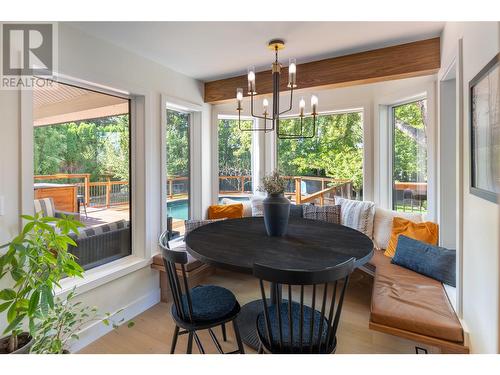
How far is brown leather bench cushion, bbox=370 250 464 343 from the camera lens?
→ 153 centimetres

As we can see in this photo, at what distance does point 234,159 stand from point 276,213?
202 cm

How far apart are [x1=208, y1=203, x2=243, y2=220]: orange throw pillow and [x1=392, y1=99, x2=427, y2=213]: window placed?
1.93 meters

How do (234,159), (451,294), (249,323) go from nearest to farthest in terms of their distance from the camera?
(451,294) < (249,323) < (234,159)

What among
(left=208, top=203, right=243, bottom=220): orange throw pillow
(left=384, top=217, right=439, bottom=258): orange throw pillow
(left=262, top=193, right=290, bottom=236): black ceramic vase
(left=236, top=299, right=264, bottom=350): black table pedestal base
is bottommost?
(left=236, top=299, right=264, bottom=350): black table pedestal base

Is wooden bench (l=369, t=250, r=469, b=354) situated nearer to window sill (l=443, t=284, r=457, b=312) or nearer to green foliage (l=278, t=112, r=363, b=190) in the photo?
window sill (l=443, t=284, r=457, b=312)

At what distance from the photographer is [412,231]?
8.27 ft

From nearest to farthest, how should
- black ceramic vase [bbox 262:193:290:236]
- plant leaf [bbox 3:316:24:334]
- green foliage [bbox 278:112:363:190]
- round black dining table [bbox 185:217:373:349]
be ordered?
plant leaf [bbox 3:316:24:334] < round black dining table [bbox 185:217:373:349] < black ceramic vase [bbox 262:193:290:236] < green foliage [bbox 278:112:363:190]

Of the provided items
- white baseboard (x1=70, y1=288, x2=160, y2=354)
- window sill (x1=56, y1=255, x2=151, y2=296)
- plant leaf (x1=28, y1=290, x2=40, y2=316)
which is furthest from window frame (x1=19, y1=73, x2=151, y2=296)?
plant leaf (x1=28, y1=290, x2=40, y2=316)

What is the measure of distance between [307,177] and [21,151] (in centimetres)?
304

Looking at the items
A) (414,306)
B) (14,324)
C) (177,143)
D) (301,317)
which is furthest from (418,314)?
(177,143)

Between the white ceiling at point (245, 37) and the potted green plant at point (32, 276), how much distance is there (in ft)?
5.08

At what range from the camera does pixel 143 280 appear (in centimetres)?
260

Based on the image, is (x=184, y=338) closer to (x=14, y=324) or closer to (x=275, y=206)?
(x=14, y=324)

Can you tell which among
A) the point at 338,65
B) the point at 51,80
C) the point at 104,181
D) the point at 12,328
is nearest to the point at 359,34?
the point at 338,65
